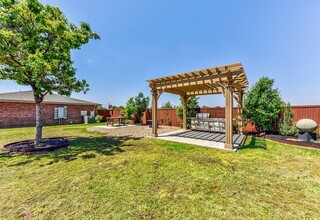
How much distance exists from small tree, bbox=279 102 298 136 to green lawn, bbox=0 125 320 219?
3253mm

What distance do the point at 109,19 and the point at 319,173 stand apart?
447 inches

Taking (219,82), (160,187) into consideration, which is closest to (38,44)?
(160,187)

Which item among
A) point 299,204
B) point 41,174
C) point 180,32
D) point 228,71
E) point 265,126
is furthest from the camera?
point 180,32

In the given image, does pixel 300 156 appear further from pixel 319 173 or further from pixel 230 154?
pixel 230 154

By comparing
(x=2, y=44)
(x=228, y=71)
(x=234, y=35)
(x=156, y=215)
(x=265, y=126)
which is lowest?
(x=156, y=215)

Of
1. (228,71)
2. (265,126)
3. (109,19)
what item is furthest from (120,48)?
(265,126)

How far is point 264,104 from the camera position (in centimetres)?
736

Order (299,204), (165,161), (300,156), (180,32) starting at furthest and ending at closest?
(180,32) → (300,156) → (165,161) → (299,204)

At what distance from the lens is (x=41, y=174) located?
3.13 m

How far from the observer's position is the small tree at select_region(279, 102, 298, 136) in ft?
22.6

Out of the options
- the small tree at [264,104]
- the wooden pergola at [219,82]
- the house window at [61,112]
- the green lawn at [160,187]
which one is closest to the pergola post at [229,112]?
the wooden pergola at [219,82]

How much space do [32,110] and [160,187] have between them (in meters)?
16.4

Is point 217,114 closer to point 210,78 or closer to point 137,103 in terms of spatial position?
point 210,78

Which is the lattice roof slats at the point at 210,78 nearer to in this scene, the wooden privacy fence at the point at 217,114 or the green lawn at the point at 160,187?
the wooden privacy fence at the point at 217,114
